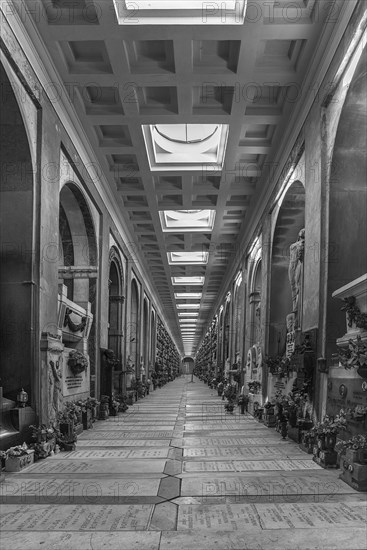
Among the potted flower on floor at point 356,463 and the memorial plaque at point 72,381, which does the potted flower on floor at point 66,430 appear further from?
the potted flower on floor at point 356,463

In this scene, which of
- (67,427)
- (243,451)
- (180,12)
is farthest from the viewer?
(67,427)

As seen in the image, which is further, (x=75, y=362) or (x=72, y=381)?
(x=72, y=381)

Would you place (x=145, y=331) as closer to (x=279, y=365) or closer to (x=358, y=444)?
(x=279, y=365)

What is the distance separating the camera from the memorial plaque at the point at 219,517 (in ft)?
13.6

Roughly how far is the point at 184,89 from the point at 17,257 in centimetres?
429

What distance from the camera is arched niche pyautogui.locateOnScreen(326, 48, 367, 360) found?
7.22m

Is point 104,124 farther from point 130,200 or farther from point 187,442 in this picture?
point 187,442

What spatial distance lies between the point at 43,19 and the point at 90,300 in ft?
21.8

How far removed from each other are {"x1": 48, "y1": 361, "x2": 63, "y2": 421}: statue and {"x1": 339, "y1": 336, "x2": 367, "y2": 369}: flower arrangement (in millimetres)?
4520

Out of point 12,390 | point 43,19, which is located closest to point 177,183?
point 43,19

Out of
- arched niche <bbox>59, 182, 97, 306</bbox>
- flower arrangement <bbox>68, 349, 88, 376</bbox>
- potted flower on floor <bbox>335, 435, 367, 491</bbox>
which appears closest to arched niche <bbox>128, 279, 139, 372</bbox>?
arched niche <bbox>59, 182, 97, 306</bbox>

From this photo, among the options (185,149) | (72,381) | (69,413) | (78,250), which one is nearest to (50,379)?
(69,413)

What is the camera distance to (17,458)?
6.34 metres

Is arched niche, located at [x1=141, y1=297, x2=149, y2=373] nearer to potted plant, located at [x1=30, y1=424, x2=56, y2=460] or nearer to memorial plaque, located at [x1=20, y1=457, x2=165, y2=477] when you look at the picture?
potted plant, located at [x1=30, y1=424, x2=56, y2=460]
